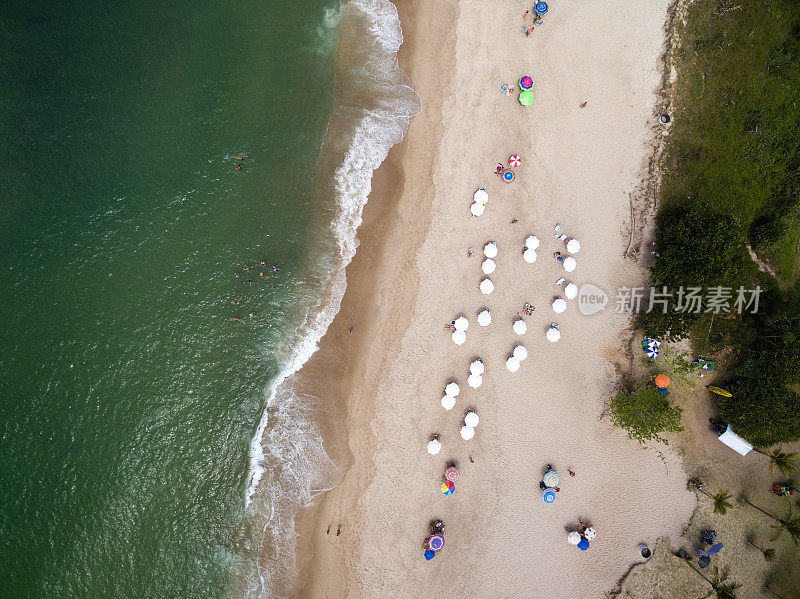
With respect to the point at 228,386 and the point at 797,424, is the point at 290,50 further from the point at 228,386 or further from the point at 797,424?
the point at 797,424

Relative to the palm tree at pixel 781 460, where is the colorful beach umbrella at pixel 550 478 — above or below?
below

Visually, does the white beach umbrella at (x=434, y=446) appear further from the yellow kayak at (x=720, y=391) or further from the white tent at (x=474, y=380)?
the yellow kayak at (x=720, y=391)

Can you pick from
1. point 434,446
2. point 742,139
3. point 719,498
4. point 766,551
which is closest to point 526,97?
point 742,139

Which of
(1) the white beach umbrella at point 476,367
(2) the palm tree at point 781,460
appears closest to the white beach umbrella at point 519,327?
(1) the white beach umbrella at point 476,367

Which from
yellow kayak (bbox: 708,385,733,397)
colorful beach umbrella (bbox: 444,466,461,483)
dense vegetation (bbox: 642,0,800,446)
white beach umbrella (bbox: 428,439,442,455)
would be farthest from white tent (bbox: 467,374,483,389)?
yellow kayak (bbox: 708,385,733,397)

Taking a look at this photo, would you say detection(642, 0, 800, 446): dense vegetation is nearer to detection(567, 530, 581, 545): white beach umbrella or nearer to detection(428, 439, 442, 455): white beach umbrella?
detection(567, 530, 581, 545): white beach umbrella

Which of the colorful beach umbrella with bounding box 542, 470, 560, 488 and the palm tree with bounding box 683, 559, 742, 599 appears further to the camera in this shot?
the palm tree with bounding box 683, 559, 742, 599
